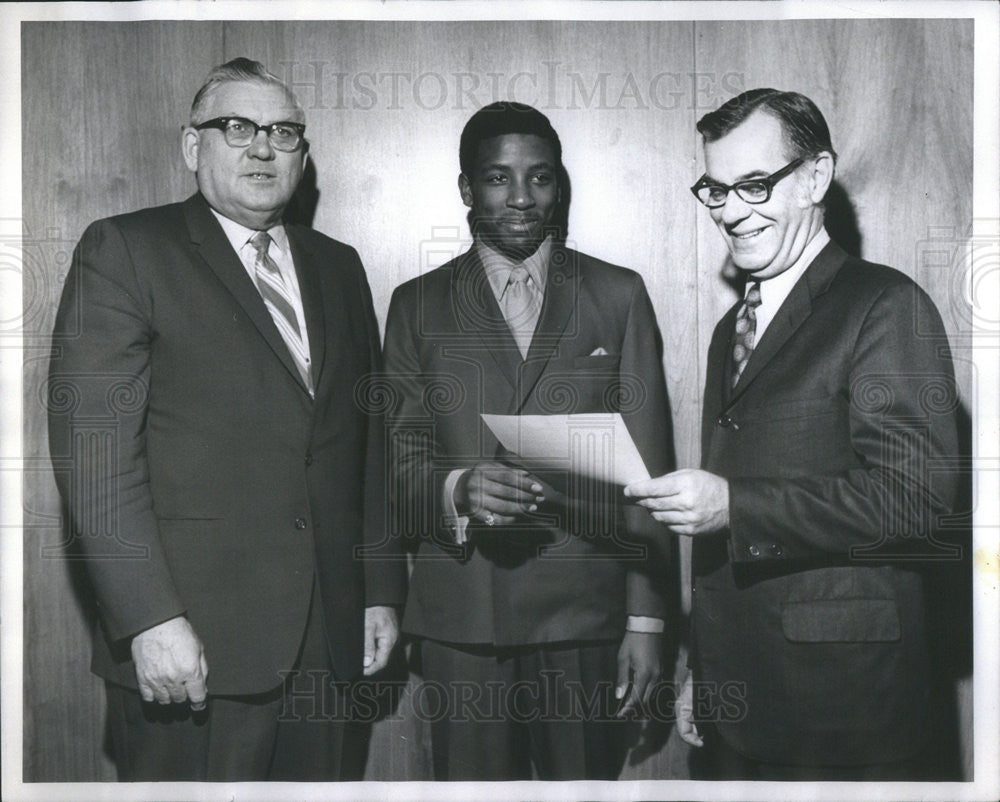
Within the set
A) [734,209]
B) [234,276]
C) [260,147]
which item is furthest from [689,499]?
[260,147]

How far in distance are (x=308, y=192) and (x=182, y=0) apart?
0.48 m

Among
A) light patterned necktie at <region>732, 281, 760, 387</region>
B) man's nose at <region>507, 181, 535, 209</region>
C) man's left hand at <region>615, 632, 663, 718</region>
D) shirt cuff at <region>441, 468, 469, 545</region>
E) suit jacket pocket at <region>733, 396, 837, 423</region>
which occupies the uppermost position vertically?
man's nose at <region>507, 181, 535, 209</region>

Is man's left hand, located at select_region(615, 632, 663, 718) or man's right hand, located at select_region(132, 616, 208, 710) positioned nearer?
man's right hand, located at select_region(132, 616, 208, 710)

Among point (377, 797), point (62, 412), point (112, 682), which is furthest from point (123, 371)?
point (377, 797)

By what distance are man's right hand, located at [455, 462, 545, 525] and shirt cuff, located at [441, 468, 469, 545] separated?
0.01 metres

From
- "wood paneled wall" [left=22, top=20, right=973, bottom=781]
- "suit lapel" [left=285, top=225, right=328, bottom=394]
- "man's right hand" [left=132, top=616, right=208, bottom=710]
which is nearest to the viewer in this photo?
"man's right hand" [left=132, top=616, right=208, bottom=710]

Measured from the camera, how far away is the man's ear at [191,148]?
1.96 metres

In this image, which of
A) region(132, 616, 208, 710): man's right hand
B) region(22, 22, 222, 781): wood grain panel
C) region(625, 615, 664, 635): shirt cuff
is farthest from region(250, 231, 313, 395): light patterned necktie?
region(625, 615, 664, 635): shirt cuff

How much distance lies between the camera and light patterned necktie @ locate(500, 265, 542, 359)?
6.51 feet

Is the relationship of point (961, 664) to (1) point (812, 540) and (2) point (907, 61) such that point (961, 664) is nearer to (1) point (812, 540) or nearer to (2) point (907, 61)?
(1) point (812, 540)

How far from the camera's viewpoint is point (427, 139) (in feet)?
6.66

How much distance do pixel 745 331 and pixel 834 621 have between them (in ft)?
1.88

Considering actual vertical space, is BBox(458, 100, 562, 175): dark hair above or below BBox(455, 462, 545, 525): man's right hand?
above

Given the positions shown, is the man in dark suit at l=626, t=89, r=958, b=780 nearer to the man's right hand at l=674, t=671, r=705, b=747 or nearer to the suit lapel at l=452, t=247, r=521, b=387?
the man's right hand at l=674, t=671, r=705, b=747
